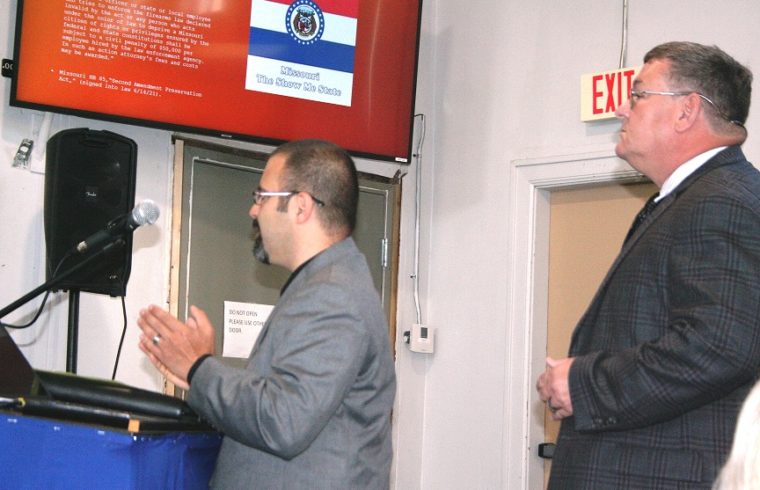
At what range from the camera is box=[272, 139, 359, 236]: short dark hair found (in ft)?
8.29

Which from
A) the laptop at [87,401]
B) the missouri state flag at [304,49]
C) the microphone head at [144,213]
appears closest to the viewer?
the laptop at [87,401]

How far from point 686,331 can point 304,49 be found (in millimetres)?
2808

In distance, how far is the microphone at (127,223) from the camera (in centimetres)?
280

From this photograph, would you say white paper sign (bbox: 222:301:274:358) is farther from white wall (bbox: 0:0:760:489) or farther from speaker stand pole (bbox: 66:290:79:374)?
speaker stand pole (bbox: 66:290:79:374)

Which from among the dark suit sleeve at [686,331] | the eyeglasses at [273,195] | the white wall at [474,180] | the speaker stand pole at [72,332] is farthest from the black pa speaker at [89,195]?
the dark suit sleeve at [686,331]

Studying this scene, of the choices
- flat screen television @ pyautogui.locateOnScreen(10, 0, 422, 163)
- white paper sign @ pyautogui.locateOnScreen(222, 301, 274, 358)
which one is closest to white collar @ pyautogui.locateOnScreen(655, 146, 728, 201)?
flat screen television @ pyautogui.locateOnScreen(10, 0, 422, 163)

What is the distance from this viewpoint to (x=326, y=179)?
2.54 m

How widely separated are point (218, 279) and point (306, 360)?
237 cm

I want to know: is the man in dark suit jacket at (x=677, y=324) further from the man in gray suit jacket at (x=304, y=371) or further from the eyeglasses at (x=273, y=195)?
the eyeglasses at (x=273, y=195)

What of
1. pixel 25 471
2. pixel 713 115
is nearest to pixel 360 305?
pixel 25 471

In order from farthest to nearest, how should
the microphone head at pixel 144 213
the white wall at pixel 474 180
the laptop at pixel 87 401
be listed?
the white wall at pixel 474 180 → the microphone head at pixel 144 213 → the laptop at pixel 87 401

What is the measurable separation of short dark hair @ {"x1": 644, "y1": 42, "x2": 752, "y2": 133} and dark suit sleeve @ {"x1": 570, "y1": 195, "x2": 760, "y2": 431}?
0.32 m

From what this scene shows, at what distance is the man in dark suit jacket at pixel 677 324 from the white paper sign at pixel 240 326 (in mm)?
2381

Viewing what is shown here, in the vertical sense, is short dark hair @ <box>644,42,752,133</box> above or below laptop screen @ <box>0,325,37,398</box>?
above
